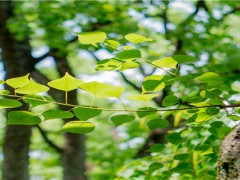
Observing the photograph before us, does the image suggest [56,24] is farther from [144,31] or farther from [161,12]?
[161,12]

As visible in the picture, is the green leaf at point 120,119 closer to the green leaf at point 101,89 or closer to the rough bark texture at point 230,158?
the green leaf at point 101,89

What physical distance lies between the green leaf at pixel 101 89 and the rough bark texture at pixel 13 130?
5259 mm

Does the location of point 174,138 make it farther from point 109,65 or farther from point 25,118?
point 25,118

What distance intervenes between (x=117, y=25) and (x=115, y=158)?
3.36 meters

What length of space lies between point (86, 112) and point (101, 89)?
90 mm

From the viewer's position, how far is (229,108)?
138cm

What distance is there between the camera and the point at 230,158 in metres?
1.26

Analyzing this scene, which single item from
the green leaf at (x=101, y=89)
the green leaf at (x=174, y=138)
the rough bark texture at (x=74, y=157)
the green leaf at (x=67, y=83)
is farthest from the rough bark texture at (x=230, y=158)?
the rough bark texture at (x=74, y=157)

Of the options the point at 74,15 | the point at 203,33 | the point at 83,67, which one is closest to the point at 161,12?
the point at 203,33

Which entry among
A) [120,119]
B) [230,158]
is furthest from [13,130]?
[230,158]

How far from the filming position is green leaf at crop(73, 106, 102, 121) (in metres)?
1.17

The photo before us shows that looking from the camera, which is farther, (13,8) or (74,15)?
(13,8)

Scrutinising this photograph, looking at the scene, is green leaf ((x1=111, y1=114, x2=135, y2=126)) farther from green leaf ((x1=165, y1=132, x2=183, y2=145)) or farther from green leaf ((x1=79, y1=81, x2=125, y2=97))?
green leaf ((x1=165, y1=132, x2=183, y2=145))

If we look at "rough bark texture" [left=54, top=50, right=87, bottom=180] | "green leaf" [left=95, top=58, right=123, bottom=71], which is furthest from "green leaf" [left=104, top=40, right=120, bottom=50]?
"rough bark texture" [left=54, top=50, right=87, bottom=180]
